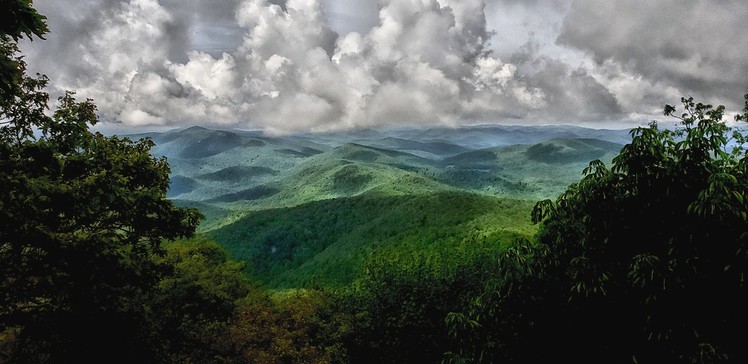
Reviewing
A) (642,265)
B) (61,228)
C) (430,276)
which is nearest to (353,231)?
(430,276)

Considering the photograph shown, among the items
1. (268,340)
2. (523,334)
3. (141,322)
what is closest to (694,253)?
(523,334)

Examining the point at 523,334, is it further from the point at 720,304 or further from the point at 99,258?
the point at 99,258

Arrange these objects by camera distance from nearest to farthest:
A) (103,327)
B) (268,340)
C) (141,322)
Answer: (103,327) → (141,322) → (268,340)

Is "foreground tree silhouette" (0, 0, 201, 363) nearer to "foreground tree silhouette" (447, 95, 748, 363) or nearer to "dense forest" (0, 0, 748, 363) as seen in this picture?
"dense forest" (0, 0, 748, 363)

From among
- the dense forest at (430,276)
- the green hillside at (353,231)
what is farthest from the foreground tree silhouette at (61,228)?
the green hillside at (353,231)

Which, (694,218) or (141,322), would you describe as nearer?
(694,218)

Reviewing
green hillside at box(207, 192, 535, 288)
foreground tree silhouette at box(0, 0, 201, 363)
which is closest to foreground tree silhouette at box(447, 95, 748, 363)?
foreground tree silhouette at box(0, 0, 201, 363)
